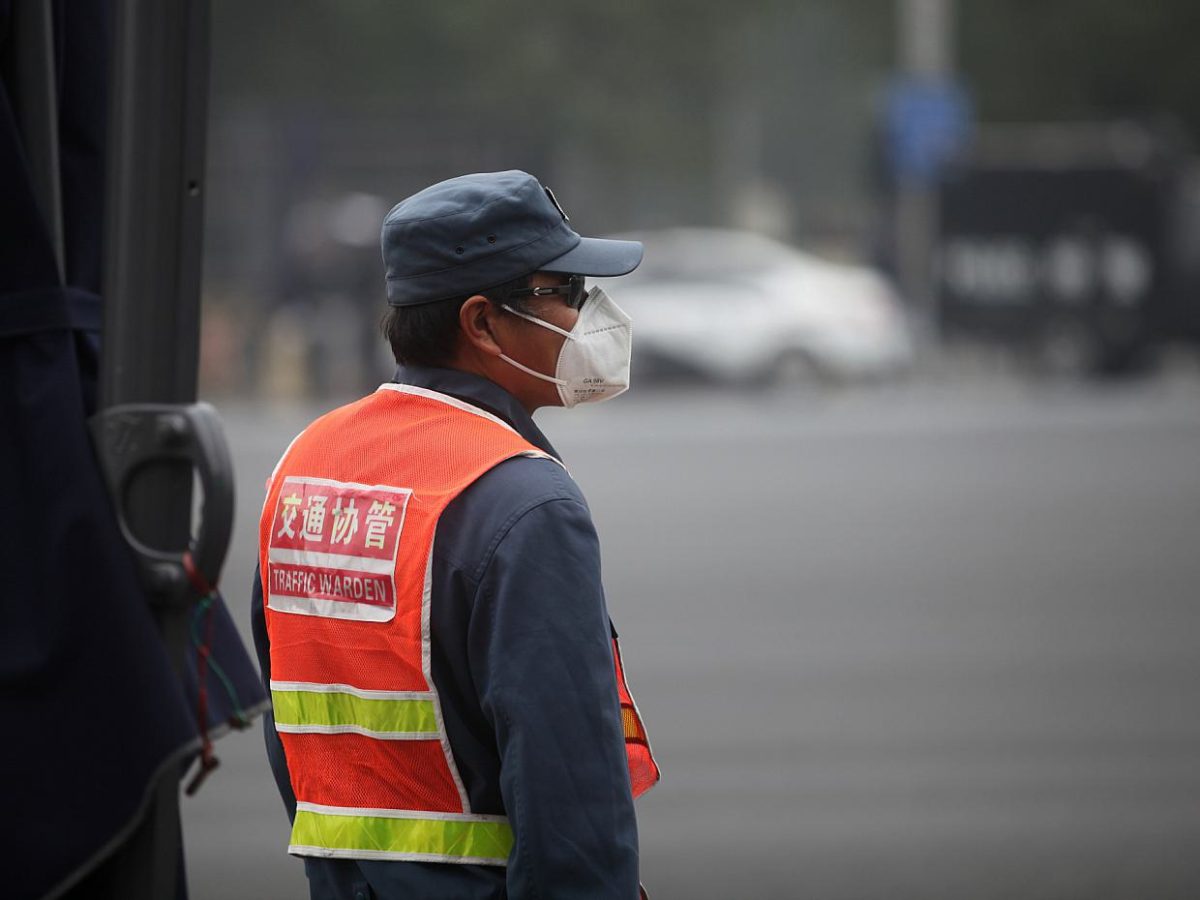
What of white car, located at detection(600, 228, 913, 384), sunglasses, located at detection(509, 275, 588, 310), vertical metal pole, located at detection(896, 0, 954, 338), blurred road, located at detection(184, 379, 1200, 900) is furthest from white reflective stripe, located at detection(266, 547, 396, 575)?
vertical metal pole, located at detection(896, 0, 954, 338)

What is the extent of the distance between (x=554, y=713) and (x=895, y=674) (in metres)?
5.74

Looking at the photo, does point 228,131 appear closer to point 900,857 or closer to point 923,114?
point 923,114

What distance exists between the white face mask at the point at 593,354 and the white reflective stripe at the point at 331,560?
330mm

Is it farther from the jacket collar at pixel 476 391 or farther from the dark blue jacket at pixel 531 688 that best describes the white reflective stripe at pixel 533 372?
the dark blue jacket at pixel 531 688

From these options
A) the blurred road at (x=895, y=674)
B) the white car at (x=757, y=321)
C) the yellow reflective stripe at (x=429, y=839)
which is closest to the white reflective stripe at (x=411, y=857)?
the yellow reflective stripe at (x=429, y=839)

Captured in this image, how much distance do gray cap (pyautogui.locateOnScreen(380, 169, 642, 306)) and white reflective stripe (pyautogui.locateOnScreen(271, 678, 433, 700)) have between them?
0.50 metres

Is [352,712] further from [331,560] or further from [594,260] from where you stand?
[594,260]

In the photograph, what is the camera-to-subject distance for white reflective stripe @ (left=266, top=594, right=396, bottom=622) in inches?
84.4

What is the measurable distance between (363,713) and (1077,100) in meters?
47.1

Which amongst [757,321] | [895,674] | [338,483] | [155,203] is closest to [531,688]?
[338,483]

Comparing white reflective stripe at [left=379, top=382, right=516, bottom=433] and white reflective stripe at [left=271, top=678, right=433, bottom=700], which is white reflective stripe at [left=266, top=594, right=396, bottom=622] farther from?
white reflective stripe at [left=379, top=382, right=516, bottom=433]

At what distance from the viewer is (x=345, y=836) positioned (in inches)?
85.8

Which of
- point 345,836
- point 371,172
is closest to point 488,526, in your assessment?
point 345,836

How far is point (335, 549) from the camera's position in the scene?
2.20m
